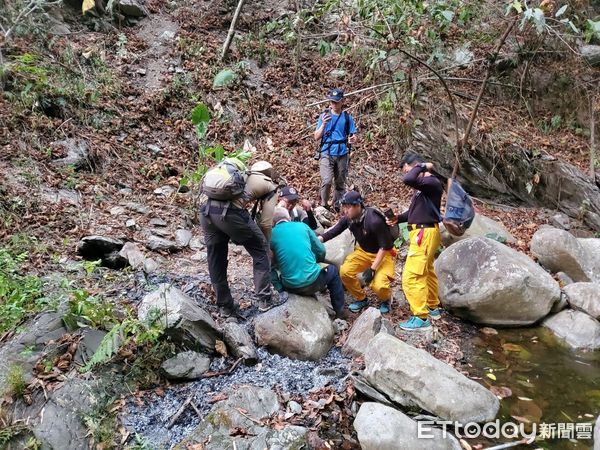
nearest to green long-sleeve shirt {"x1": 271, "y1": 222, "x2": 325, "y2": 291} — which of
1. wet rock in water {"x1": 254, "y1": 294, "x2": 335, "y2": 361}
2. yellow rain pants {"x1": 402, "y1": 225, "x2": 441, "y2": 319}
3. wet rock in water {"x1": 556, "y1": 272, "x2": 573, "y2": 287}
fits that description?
wet rock in water {"x1": 254, "y1": 294, "x2": 335, "y2": 361}

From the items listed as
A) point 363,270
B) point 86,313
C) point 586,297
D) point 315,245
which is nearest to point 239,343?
point 86,313

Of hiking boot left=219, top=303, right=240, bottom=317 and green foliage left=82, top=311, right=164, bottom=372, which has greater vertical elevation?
green foliage left=82, top=311, right=164, bottom=372

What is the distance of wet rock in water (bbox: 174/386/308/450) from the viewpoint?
3699 millimetres

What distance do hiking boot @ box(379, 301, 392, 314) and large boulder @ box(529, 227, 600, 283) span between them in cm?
307

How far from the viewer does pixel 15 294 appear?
4.61 m

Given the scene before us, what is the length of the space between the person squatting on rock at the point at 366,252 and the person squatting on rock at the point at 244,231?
3.59 feet

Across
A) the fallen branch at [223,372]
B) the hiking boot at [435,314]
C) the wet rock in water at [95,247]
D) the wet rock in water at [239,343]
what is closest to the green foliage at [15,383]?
the fallen branch at [223,372]

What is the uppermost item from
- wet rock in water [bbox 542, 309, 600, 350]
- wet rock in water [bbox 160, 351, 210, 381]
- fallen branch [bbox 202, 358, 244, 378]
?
wet rock in water [bbox 542, 309, 600, 350]

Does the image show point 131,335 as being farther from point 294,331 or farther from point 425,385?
point 425,385

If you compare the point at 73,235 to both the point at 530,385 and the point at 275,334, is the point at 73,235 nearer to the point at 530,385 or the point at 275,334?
the point at 275,334

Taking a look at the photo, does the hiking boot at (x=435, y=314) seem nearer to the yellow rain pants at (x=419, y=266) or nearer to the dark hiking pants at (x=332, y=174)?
the yellow rain pants at (x=419, y=266)

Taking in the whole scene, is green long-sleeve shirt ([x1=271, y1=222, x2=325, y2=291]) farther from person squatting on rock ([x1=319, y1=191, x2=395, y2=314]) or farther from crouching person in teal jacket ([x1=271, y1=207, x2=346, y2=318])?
person squatting on rock ([x1=319, y1=191, x2=395, y2=314])

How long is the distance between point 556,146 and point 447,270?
650cm

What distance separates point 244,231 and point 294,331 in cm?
120
